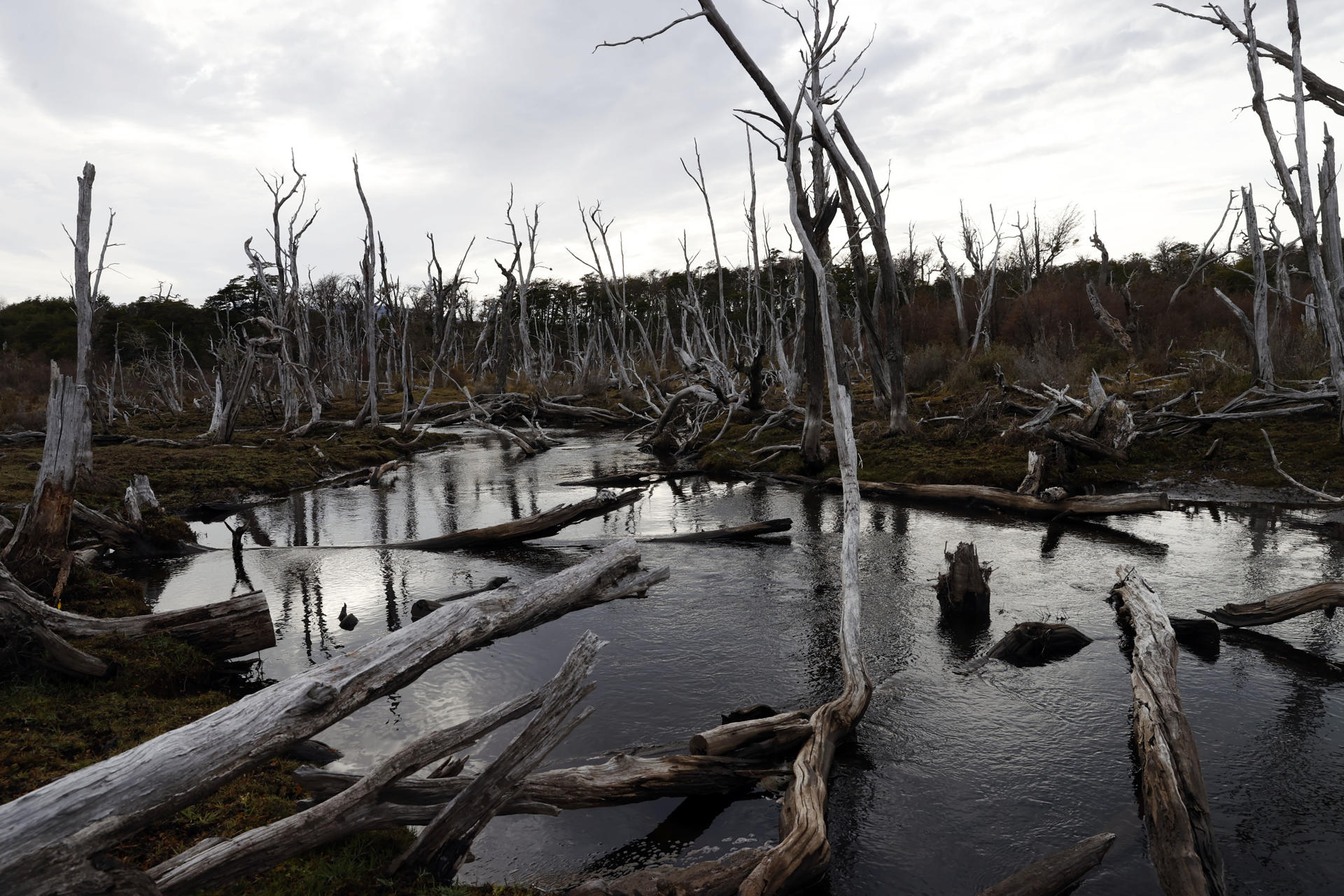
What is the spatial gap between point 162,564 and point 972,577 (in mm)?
8484

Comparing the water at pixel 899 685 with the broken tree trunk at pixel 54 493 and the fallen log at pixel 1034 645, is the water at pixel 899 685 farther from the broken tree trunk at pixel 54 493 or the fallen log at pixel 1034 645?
the broken tree trunk at pixel 54 493

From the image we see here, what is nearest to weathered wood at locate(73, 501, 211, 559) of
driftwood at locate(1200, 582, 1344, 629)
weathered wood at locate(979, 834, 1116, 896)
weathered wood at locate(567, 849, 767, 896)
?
weathered wood at locate(567, 849, 767, 896)

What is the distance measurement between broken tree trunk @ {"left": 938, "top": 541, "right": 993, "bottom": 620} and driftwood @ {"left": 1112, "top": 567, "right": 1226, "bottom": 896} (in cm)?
165

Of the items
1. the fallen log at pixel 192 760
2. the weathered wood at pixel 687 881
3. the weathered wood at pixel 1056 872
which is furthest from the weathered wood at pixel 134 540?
the weathered wood at pixel 1056 872

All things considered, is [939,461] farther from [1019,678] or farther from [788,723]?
[788,723]

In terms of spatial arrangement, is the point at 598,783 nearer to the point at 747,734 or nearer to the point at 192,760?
the point at 747,734

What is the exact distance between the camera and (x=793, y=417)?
16.8 m

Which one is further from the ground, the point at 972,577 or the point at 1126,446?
the point at 1126,446

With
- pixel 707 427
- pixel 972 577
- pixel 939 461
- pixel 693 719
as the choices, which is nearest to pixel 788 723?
pixel 693 719

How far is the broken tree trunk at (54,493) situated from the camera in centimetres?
663

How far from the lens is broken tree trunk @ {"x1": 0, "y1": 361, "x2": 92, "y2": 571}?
6.63 meters

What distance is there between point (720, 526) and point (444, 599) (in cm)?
421

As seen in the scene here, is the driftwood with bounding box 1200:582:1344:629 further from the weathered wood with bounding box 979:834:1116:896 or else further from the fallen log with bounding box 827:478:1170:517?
the weathered wood with bounding box 979:834:1116:896

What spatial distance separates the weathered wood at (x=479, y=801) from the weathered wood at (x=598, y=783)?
128 millimetres
